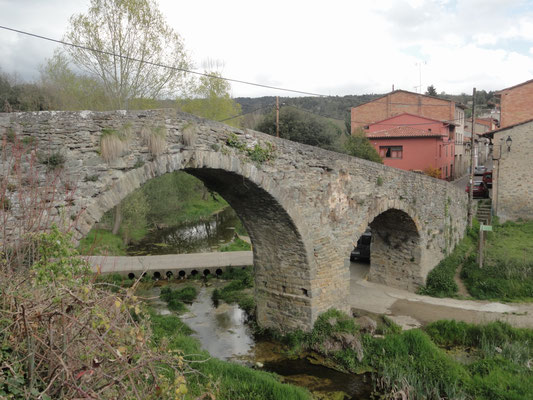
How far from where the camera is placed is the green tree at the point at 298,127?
17922 millimetres

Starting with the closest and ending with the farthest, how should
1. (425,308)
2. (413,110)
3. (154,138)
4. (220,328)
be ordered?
(154,138) < (220,328) < (425,308) < (413,110)

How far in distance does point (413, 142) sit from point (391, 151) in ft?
4.52

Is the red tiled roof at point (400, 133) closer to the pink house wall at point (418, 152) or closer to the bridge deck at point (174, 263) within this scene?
the pink house wall at point (418, 152)

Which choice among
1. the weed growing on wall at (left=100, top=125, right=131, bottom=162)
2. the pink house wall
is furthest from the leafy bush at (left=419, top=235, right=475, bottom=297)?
the weed growing on wall at (left=100, top=125, right=131, bottom=162)

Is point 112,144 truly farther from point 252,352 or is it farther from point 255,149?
point 252,352

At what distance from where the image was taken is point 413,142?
24656mm

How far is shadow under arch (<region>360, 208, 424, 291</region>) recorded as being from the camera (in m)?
13.2

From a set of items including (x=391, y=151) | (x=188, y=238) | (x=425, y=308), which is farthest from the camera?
(x=391, y=151)

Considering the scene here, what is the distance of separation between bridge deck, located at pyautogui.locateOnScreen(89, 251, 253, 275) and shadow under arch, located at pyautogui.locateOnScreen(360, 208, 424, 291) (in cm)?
447

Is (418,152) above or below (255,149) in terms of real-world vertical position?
above

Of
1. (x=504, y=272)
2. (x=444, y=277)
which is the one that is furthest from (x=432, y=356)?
(x=504, y=272)

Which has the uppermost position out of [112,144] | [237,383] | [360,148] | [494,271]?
[360,148]

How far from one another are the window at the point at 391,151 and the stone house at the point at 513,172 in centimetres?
682

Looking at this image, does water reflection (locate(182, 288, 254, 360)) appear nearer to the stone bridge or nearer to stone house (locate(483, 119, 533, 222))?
the stone bridge
